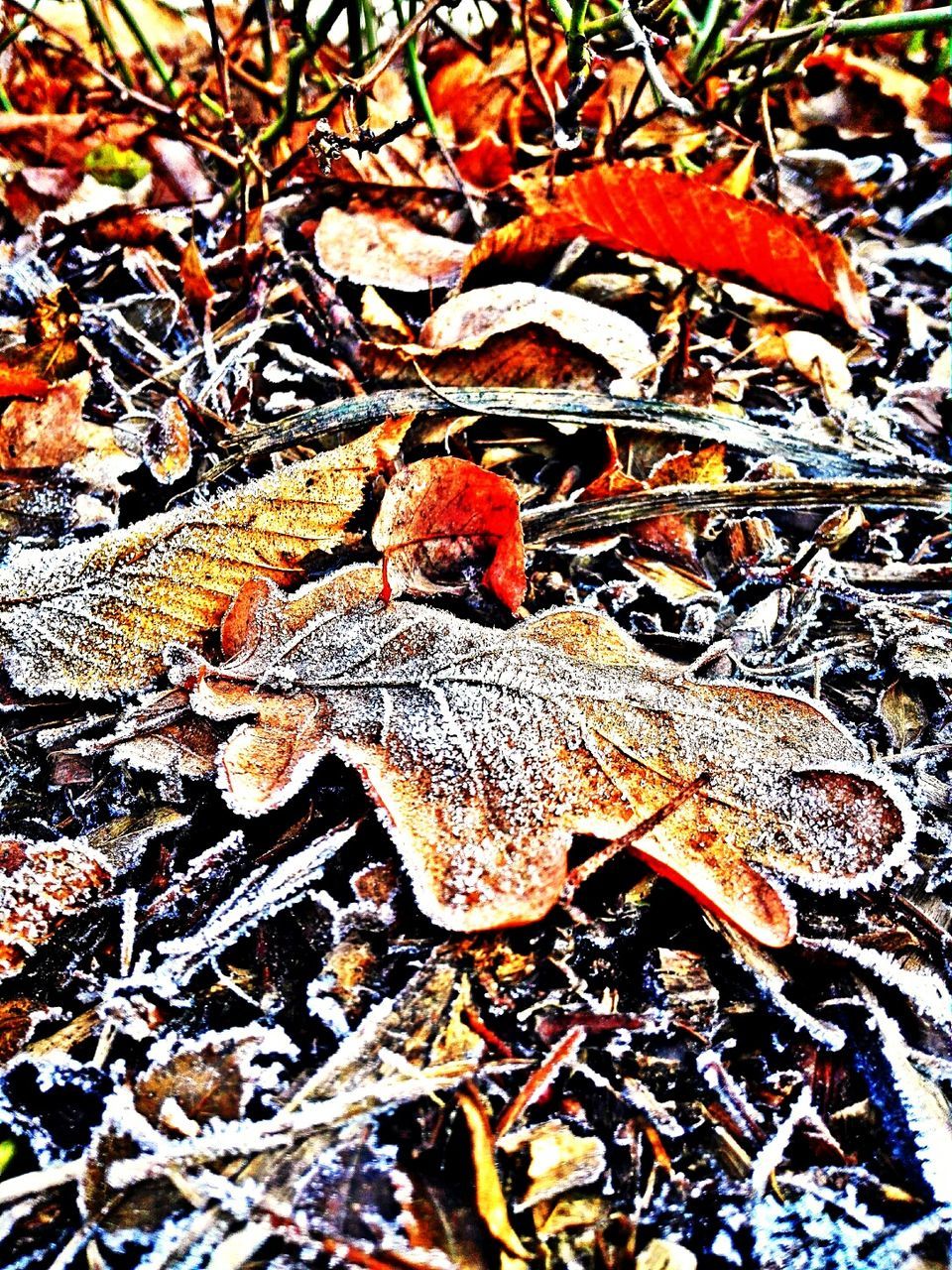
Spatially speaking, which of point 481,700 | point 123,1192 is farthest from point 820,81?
point 123,1192

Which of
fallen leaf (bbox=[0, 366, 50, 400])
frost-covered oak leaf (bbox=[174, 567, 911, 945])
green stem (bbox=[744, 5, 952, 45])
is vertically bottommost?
frost-covered oak leaf (bbox=[174, 567, 911, 945])

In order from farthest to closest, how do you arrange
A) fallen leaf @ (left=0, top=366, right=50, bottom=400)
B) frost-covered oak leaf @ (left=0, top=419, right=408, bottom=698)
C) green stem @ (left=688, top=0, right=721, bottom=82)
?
green stem @ (left=688, top=0, right=721, bottom=82) < fallen leaf @ (left=0, top=366, right=50, bottom=400) < frost-covered oak leaf @ (left=0, top=419, right=408, bottom=698)

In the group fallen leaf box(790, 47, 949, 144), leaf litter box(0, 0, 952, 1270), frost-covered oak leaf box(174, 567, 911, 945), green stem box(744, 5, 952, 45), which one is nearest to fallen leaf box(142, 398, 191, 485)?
leaf litter box(0, 0, 952, 1270)

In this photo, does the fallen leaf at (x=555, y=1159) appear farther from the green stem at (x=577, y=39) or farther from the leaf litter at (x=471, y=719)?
the green stem at (x=577, y=39)

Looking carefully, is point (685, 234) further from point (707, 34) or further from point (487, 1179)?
point (487, 1179)

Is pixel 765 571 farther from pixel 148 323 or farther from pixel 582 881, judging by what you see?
pixel 148 323


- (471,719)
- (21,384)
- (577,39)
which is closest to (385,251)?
(577,39)

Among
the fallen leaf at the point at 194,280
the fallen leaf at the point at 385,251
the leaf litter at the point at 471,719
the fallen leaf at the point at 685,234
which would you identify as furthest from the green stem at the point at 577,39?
the fallen leaf at the point at 194,280

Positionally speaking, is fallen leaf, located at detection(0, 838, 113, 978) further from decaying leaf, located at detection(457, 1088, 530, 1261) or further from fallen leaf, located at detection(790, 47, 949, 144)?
fallen leaf, located at detection(790, 47, 949, 144)
